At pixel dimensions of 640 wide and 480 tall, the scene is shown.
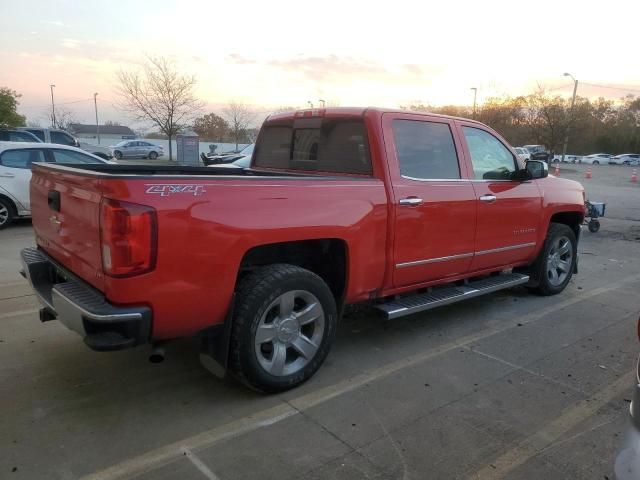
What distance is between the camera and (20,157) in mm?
9531

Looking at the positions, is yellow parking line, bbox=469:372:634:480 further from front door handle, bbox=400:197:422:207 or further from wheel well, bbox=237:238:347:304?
front door handle, bbox=400:197:422:207

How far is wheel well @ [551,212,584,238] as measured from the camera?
612 centimetres

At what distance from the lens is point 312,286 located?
351 cm

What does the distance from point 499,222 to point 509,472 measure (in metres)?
2.72

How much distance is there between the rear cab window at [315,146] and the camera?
416cm

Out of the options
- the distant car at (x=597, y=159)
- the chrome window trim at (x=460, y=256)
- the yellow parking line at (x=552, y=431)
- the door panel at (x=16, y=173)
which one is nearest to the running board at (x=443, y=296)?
the chrome window trim at (x=460, y=256)

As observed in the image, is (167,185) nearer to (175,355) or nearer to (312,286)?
(312,286)

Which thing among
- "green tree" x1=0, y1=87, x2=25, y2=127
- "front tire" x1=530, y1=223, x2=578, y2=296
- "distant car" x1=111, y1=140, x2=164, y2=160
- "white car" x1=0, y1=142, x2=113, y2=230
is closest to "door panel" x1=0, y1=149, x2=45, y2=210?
"white car" x1=0, y1=142, x2=113, y2=230

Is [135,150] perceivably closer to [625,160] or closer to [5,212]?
[5,212]

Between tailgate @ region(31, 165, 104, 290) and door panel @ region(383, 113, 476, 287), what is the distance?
2148 mm

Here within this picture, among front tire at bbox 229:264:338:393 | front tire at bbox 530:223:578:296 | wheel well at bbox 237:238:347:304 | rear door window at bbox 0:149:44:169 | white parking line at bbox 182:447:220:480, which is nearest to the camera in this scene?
white parking line at bbox 182:447:220:480

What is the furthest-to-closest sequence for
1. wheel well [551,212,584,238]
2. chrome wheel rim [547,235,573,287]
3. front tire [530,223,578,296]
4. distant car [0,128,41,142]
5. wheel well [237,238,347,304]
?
distant car [0,128,41,142] → wheel well [551,212,584,238] → chrome wheel rim [547,235,573,287] → front tire [530,223,578,296] → wheel well [237,238,347,304]

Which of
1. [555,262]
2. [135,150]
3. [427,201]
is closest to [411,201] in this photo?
[427,201]

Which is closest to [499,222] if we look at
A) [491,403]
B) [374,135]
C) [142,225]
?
[374,135]
